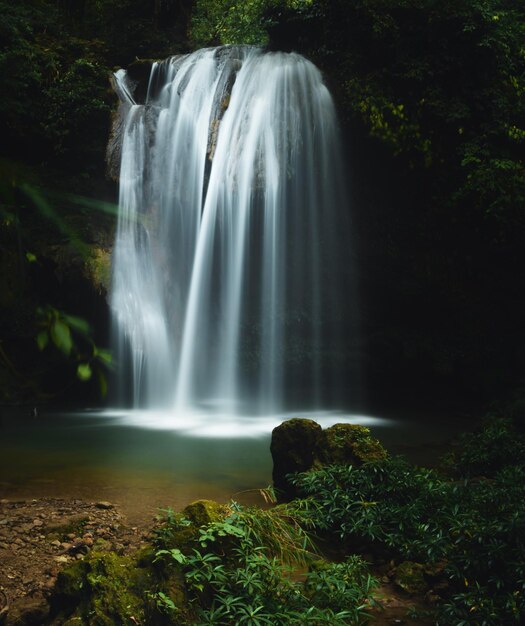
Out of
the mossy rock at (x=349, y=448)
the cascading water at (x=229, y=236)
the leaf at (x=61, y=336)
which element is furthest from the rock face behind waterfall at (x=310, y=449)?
the cascading water at (x=229, y=236)

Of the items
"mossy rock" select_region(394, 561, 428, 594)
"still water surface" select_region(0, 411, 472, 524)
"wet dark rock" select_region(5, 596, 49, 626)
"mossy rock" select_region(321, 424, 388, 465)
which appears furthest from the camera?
"still water surface" select_region(0, 411, 472, 524)

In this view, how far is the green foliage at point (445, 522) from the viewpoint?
3051 mm

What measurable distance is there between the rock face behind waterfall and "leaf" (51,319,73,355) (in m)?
4.02

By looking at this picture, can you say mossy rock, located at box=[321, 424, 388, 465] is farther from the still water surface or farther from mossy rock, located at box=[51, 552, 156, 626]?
mossy rock, located at box=[51, 552, 156, 626]

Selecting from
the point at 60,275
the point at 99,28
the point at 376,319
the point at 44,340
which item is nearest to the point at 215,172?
the point at 60,275

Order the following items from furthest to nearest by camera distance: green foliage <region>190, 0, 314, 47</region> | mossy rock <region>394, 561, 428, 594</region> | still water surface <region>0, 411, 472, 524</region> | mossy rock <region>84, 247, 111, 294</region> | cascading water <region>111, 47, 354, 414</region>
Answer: green foliage <region>190, 0, 314, 47</region> → cascading water <region>111, 47, 354, 414</region> → mossy rock <region>84, 247, 111, 294</region> → still water surface <region>0, 411, 472, 524</region> → mossy rock <region>394, 561, 428, 594</region>

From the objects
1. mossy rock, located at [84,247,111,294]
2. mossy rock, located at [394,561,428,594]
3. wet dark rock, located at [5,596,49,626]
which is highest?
mossy rock, located at [84,247,111,294]

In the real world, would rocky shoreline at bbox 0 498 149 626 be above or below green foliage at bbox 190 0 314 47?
below

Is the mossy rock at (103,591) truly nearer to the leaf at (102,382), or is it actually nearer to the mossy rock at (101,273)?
the leaf at (102,382)

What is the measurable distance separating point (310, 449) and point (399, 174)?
776 cm

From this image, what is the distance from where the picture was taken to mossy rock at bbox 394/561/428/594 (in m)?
3.49

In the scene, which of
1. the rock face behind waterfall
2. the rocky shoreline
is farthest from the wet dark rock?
the rock face behind waterfall

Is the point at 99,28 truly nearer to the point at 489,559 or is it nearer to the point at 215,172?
the point at 215,172

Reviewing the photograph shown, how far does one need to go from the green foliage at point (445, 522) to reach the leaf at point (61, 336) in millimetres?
2626
